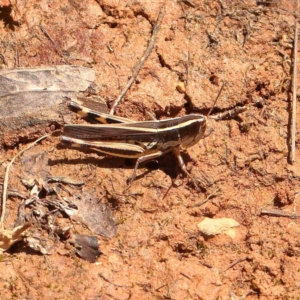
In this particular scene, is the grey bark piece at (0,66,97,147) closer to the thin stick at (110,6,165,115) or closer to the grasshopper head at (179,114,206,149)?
the thin stick at (110,6,165,115)

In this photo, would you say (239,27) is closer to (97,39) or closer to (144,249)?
(97,39)

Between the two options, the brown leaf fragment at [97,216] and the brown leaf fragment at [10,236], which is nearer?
the brown leaf fragment at [10,236]

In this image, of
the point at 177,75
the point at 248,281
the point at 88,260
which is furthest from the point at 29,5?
the point at 248,281

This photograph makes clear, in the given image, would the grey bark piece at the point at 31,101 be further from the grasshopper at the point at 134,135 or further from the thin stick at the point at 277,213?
the thin stick at the point at 277,213

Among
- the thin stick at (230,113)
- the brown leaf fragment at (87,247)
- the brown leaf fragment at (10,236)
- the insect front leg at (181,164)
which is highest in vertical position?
the thin stick at (230,113)

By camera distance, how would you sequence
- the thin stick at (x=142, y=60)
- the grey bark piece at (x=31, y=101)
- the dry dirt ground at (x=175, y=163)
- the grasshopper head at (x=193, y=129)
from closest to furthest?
the dry dirt ground at (x=175, y=163)
the grasshopper head at (x=193, y=129)
the grey bark piece at (x=31, y=101)
the thin stick at (x=142, y=60)

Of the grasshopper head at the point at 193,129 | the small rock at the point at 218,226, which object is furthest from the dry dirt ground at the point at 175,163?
the grasshopper head at the point at 193,129

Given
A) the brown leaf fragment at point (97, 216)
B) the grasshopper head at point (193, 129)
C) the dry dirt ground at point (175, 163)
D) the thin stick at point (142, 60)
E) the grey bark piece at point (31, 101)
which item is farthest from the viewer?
the thin stick at point (142, 60)
